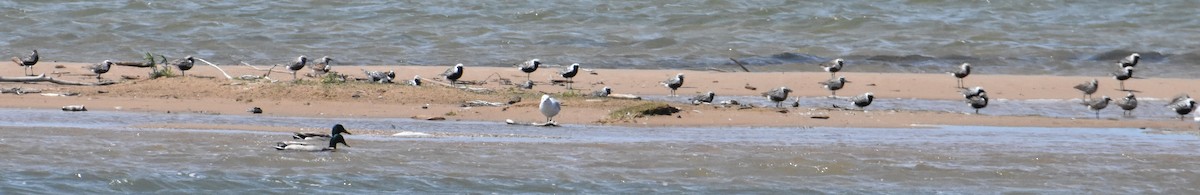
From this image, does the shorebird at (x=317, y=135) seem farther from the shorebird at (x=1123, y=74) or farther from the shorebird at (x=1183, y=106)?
the shorebird at (x=1123, y=74)

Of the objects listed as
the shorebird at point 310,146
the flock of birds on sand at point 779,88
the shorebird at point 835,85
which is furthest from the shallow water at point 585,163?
the shorebird at point 835,85

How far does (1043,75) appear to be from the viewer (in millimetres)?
18625

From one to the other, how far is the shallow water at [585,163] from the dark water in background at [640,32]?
351 inches

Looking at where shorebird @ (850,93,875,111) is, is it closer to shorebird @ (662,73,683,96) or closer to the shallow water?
shorebird @ (662,73,683,96)

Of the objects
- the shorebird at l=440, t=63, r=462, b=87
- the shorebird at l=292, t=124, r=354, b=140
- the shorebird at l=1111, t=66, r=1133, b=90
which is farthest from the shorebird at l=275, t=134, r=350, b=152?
the shorebird at l=1111, t=66, r=1133, b=90

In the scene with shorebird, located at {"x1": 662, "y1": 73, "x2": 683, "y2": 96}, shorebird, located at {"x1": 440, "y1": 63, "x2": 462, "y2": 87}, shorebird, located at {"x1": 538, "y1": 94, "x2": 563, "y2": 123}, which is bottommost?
shorebird, located at {"x1": 538, "y1": 94, "x2": 563, "y2": 123}

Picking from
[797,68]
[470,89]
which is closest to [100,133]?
[470,89]

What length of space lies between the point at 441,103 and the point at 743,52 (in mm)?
8392

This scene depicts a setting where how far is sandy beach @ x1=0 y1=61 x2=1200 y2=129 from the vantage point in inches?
489

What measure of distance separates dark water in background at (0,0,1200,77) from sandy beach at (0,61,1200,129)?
3135mm

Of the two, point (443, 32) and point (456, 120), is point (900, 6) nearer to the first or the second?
point (443, 32)

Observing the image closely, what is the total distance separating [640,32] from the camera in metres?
23.4

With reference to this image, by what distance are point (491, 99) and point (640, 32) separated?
10.1m

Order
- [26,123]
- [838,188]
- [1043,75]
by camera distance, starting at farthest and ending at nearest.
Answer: [1043,75] < [26,123] < [838,188]
